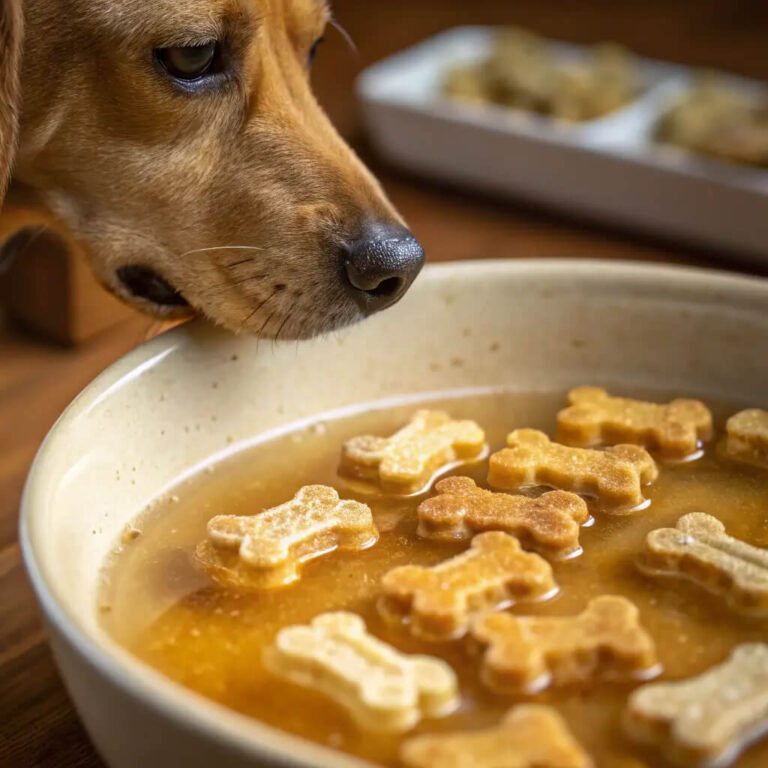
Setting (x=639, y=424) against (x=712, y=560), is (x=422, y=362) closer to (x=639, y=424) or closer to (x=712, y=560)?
(x=639, y=424)

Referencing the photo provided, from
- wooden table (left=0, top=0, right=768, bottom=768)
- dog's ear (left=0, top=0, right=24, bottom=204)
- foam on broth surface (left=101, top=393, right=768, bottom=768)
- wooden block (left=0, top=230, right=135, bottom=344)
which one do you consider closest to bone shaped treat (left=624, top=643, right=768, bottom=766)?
foam on broth surface (left=101, top=393, right=768, bottom=768)

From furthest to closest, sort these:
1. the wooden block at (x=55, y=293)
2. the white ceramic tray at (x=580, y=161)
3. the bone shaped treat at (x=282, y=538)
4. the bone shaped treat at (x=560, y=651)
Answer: the white ceramic tray at (x=580, y=161) < the wooden block at (x=55, y=293) < the bone shaped treat at (x=282, y=538) < the bone shaped treat at (x=560, y=651)

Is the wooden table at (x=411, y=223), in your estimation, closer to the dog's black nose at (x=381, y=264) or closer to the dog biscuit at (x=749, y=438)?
the dog's black nose at (x=381, y=264)

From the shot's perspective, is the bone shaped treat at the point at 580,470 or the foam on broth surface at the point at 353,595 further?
the bone shaped treat at the point at 580,470

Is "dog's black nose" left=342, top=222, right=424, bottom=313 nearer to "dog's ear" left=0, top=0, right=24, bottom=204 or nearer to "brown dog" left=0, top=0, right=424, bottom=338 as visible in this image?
"brown dog" left=0, top=0, right=424, bottom=338

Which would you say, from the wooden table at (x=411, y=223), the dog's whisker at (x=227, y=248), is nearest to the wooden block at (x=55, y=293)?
the wooden table at (x=411, y=223)

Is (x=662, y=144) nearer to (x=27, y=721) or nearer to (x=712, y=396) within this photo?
(x=712, y=396)

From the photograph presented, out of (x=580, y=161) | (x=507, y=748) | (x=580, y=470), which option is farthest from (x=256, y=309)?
(x=580, y=161)
